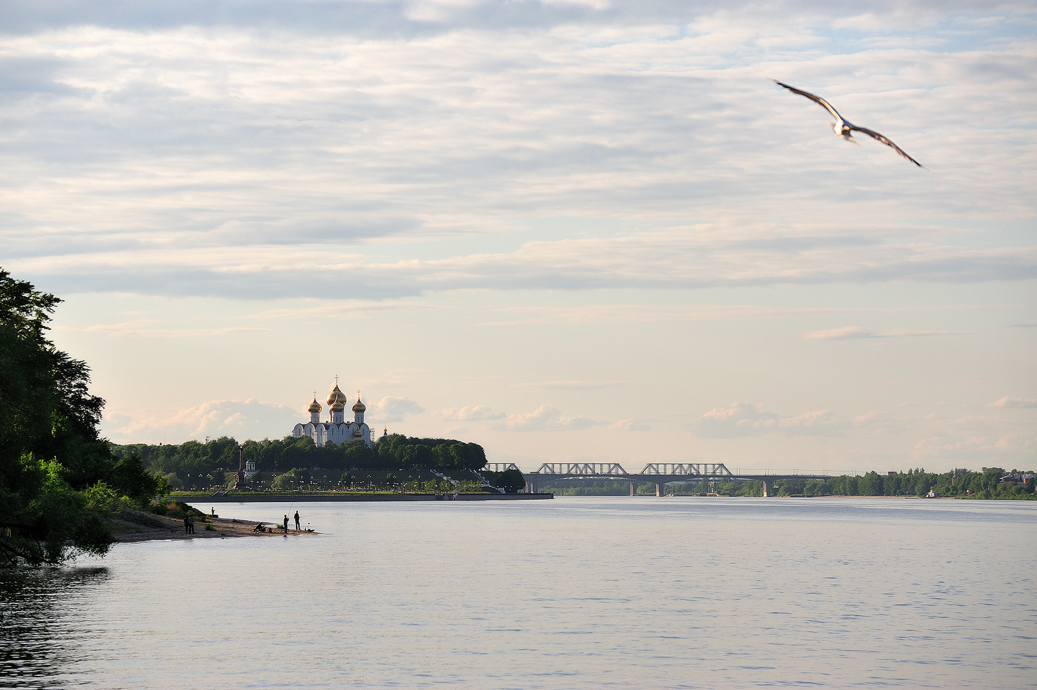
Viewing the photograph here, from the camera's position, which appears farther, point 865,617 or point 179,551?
point 179,551

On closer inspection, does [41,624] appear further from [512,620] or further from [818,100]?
[818,100]

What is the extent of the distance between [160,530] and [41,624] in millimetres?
70786

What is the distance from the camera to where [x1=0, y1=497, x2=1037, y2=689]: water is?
4066cm

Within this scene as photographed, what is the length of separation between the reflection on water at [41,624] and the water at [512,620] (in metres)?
Result: 0.13

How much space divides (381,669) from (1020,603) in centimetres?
4025

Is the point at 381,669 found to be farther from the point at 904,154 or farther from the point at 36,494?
the point at 36,494

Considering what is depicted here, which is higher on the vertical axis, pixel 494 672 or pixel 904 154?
pixel 904 154

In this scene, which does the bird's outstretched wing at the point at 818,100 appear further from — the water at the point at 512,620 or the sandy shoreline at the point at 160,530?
the sandy shoreline at the point at 160,530

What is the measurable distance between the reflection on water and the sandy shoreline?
36649mm

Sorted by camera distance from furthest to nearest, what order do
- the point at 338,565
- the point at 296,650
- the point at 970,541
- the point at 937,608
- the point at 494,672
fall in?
1. the point at 970,541
2. the point at 338,565
3. the point at 937,608
4. the point at 296,650
5. the point at 494,672

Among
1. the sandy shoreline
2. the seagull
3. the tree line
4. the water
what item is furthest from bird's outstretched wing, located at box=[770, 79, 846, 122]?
the sandy shoreline

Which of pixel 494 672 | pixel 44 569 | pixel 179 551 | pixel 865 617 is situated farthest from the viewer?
pixel 179 551

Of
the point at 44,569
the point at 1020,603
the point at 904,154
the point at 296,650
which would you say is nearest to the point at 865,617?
the point at 1020,603

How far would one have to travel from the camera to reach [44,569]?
2899 inches
